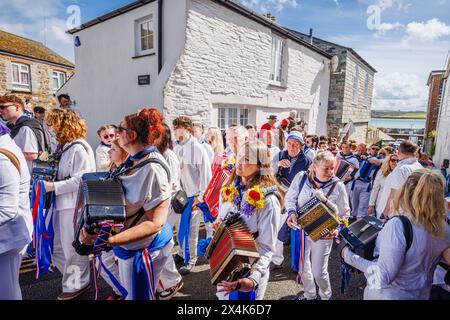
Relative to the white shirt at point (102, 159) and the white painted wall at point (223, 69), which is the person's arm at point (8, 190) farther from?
the white painted wall at point (223, 69)

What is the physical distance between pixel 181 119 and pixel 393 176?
127 inches

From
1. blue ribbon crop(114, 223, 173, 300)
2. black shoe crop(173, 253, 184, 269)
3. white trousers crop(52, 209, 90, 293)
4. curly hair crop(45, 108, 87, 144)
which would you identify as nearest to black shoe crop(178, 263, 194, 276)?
black shoe crop(173, 253, 184, 269)

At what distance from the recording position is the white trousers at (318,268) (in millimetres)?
2895

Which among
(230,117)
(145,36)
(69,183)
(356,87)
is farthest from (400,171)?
(356,87)

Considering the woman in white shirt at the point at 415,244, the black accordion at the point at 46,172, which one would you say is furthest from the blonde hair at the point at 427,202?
the black accordion at the point at 46,172

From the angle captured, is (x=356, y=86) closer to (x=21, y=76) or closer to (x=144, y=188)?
(x=144, y=188)

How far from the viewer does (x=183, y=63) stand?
743cm

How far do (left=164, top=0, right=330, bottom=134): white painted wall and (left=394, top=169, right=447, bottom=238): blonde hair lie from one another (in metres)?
6.26

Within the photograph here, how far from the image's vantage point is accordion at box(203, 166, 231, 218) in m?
3.62

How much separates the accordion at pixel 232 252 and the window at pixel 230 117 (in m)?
7.20

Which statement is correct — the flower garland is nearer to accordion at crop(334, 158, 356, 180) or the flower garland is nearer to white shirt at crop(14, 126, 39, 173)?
white shirt at crop(14, 126, 39, 173)

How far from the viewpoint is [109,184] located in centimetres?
198

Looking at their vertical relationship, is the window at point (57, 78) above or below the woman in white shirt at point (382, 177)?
above
